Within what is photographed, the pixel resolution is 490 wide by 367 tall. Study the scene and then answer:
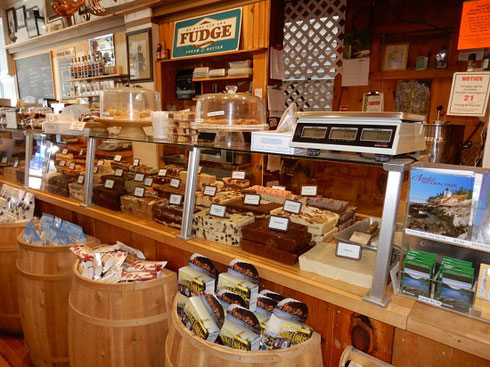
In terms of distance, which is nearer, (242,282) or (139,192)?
(242,282)

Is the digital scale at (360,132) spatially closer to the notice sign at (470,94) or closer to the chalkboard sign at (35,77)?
the notice sign at (470,94)

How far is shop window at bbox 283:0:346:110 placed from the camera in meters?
4.37

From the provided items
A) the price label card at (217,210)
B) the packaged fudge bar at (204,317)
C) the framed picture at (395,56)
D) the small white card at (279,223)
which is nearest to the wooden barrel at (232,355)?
the packaged fudge bar at (204,317)

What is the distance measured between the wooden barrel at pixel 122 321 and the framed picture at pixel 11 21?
8.66m

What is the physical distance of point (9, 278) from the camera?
2160 mm

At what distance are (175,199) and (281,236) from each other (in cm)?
70

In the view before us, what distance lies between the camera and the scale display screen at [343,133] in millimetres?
1076

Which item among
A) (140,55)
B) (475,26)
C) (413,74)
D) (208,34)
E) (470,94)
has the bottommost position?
(470,94)

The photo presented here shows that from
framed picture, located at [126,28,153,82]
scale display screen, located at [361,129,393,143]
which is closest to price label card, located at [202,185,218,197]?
scale display screen, located at [361,129,393,143]

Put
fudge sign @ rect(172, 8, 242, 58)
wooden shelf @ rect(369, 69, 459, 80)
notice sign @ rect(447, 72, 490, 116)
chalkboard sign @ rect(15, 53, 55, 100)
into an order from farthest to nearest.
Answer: chalkboard sign @ rect(15, 53, 55, 100), fudge sign @ rect(172, 8, 242, 58), wooden shelf @ rect(369, 69, 459, 80), notice sign @ rect(447, 72, 490, 116)

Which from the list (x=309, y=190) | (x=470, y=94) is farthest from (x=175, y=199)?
(x=470, y=94)

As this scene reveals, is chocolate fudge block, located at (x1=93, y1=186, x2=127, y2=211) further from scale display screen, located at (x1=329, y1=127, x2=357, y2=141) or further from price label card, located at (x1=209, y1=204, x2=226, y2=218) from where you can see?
scale display screen, located at (x1=329, y1=127, x2=357, y2=141)

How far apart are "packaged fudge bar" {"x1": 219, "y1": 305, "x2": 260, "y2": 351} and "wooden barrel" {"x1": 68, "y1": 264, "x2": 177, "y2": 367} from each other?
1.41 ft

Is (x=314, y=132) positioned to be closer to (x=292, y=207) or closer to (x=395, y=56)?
(x=292, y=207)
